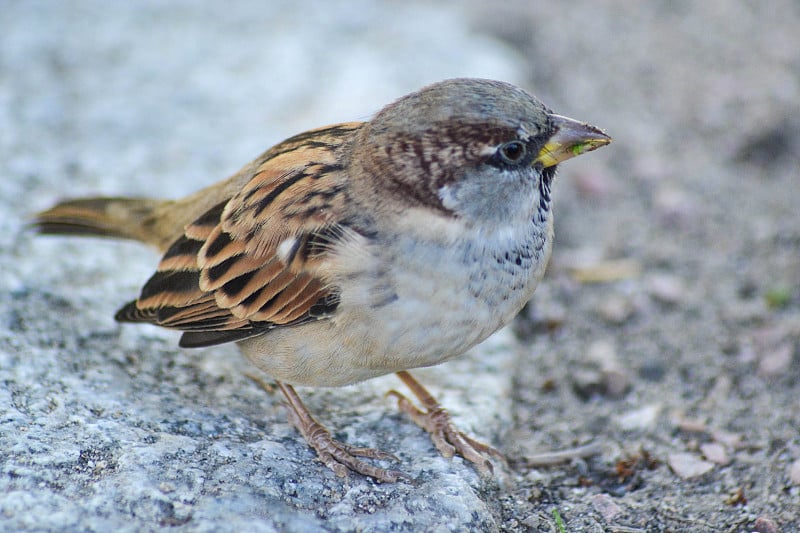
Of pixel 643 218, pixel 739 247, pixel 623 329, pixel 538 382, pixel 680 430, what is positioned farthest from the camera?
pixel 643 218

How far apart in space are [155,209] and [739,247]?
3.34m

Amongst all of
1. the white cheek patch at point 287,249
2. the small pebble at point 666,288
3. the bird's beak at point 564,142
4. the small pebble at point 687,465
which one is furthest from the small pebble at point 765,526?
the white cheek patch at point 287,249

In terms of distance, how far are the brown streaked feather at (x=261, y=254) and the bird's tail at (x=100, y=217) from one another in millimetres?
510

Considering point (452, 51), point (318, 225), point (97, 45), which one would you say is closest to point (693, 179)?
point (452, 51)

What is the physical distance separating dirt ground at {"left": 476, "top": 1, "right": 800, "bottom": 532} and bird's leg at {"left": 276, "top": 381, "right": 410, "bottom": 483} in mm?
501

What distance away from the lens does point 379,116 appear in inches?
147

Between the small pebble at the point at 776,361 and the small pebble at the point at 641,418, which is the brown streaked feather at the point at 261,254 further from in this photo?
the small pebble at the point at 776,361

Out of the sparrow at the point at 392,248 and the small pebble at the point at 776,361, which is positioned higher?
the small pebble at the point at 776,361

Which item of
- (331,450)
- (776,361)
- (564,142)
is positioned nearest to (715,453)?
A: (776,361)

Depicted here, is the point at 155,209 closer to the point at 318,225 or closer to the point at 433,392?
the point at 318,225

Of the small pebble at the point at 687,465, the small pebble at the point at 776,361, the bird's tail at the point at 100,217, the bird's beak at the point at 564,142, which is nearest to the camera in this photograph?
the bird's beak at the point at 564,142

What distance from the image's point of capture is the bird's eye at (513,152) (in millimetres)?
3494

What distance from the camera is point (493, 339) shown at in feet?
15.7

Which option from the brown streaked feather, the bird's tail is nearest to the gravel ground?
the bird's tail
